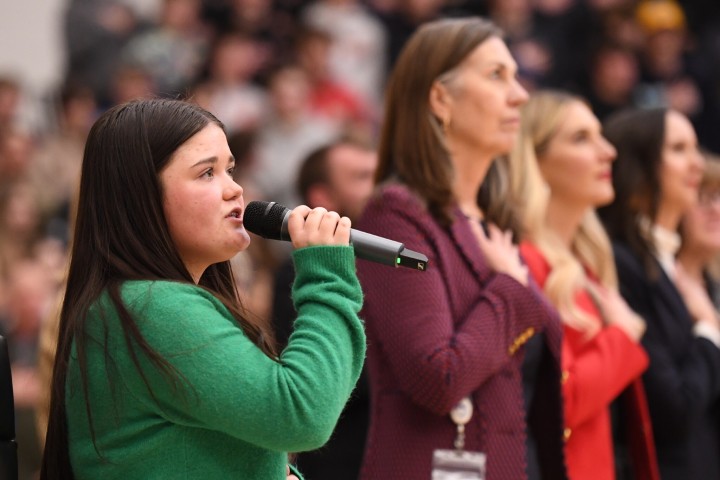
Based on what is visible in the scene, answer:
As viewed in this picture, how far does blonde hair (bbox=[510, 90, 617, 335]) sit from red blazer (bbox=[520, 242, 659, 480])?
42mm

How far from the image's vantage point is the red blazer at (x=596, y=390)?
3541mm

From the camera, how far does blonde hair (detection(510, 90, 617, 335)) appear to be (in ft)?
12.2

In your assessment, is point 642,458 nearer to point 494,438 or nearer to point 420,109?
point 494,438

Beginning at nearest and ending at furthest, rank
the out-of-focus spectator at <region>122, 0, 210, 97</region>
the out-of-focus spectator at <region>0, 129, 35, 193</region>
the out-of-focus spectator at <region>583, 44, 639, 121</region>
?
the out-of-focus spectator at <region>0, 129, 35, 193</region>, the out-of-focus spectator at <region>583, 44, 639, 121</region>, the out-of-focus spectator at <region>122, 0, 210, 97</region>

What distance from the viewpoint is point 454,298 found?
3.15 m

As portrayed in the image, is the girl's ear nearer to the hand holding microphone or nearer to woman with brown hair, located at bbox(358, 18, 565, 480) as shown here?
woman with brown hair, located at bbox(358, 18, 565, 480)

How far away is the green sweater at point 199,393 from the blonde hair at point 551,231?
163 cm

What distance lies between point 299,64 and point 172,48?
37.8 inches

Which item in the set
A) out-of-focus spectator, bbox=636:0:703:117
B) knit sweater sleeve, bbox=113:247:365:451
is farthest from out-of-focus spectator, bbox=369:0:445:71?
knit sweater sleeve, bbox=113:247:365:451

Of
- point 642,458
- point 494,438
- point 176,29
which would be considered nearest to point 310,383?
point 494,438

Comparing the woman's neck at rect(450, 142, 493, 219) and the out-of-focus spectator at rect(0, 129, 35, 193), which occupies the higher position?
the woman's neck at rect(450, 142, 493, 219)

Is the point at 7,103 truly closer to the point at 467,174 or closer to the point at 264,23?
the point at 264,23

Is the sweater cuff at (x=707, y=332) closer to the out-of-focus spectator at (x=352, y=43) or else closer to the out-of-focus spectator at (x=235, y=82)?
the out-of-focus spectator at (x=235, y=82)

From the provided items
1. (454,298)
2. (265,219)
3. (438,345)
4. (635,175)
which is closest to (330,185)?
(635,175)
